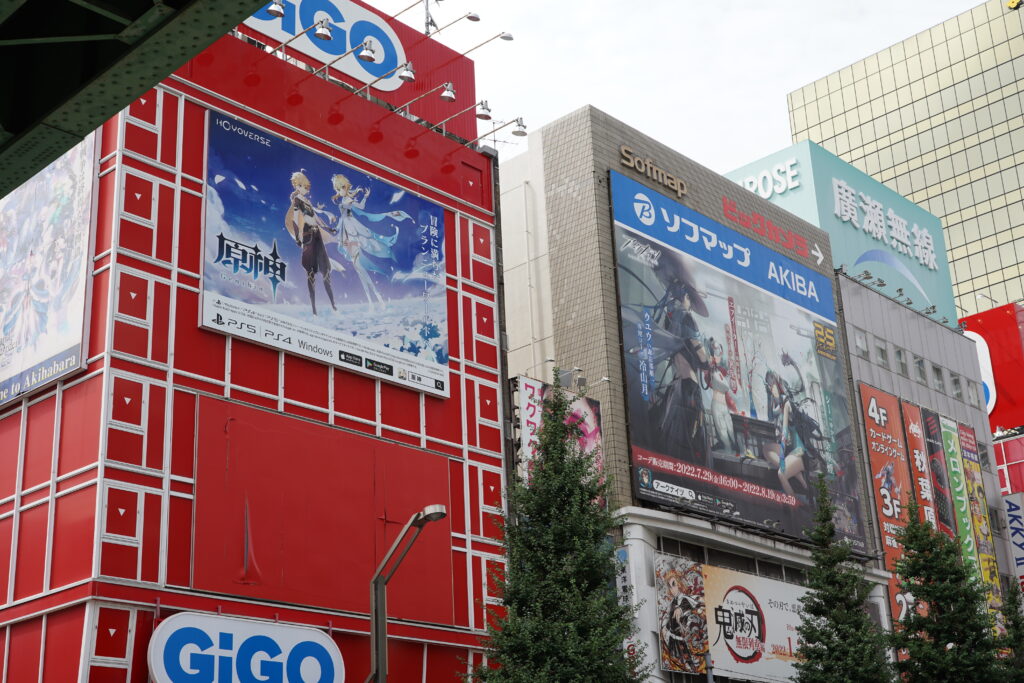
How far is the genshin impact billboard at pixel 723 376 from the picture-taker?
135 feet

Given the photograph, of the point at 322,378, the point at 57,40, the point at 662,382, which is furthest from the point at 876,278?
the point at 57,40

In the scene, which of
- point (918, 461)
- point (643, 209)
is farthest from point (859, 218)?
point (643, 209)

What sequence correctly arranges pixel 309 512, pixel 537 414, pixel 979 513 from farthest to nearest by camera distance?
1. pixel 979 513
2. pixel 537 414
3. pixel 309 512

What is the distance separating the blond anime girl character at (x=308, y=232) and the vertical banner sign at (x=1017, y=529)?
40.0m

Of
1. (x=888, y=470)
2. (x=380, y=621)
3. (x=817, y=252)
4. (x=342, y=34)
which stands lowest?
(x=380, y=621)

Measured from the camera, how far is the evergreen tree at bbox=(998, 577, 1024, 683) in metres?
36.5

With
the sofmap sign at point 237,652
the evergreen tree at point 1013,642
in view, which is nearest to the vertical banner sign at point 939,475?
the evergreen tree at point 1013,642

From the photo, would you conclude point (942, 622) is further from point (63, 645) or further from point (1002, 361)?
point (1002, 361)

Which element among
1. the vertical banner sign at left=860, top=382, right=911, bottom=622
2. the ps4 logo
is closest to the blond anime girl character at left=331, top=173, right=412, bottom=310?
the ps4 logo

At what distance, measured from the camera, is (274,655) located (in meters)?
26.3

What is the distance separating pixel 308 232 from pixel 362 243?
1.66 m

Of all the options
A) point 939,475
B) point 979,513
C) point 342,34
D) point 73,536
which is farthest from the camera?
point 979,513

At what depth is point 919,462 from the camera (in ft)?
176

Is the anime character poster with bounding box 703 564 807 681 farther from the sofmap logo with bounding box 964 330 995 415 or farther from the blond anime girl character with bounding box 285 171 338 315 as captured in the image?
the sofmap logo with bounding box 964 330 995 415
